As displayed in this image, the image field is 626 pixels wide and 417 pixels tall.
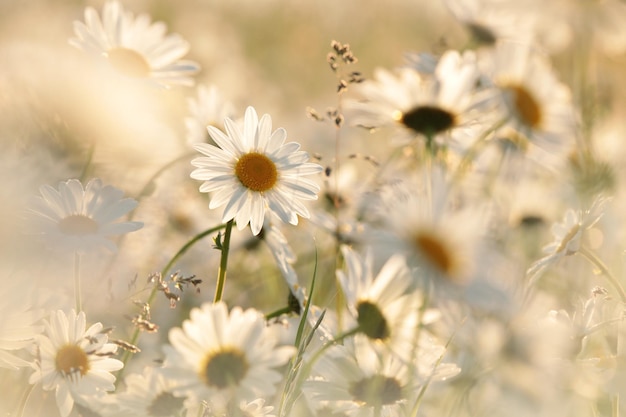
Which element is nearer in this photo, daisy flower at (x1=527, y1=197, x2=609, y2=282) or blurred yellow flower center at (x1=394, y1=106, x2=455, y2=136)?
daisy flower at (x1=527, y1=197, x2=609, y2=282)

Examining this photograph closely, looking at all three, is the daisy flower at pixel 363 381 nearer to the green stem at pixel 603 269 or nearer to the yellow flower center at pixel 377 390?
the yellow flower center at pixel 377 390

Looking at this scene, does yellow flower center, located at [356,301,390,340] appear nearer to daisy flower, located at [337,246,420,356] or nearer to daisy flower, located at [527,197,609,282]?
daisy flower, located at [337,246,420,356]

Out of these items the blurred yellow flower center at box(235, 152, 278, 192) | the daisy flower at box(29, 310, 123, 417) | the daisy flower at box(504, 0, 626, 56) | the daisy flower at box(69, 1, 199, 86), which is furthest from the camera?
the daisy flower at box(69, 1, 199, 86)

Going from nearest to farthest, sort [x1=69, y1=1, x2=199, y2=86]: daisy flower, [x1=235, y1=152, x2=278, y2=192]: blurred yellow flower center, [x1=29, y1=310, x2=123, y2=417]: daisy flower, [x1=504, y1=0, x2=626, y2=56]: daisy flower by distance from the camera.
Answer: [x1=29, y1=310, x2=123, y2=417]: daisy flower → [x1=235, y1=152, x2=278, y2=192]: blurred yellow flower center → [x1=504, y1=0, x2=626, y2=56]: daisy flower → [x1=69, y1=1, x2=199, y2=86]: daisy flower

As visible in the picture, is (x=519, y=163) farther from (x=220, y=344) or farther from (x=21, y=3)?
(x=21, y=3)

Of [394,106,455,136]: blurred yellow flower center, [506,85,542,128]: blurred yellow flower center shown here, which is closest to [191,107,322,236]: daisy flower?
[394,106,455,136]: blurred yellow flower center

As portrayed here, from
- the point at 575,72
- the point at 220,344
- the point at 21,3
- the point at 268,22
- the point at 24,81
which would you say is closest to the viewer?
the point at 220,344

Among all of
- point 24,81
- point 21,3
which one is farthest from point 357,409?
point 21,3
